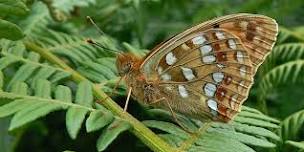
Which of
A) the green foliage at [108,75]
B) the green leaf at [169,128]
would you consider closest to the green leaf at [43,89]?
the green foliage at [108,75]

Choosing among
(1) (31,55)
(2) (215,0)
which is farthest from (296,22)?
(1) (31,55)

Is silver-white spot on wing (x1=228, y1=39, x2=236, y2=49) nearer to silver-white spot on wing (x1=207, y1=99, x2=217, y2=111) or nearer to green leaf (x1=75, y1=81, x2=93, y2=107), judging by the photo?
silver-white spot on wing (x1=207, y1=99, x2=217, y2=111)

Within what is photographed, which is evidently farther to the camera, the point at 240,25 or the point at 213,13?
the point at 213,13

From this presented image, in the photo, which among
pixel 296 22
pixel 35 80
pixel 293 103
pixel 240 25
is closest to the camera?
pixel 35 80

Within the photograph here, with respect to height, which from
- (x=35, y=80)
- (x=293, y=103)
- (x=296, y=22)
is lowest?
(x=293, y=103)

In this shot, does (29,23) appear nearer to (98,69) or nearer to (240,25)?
(98,69)

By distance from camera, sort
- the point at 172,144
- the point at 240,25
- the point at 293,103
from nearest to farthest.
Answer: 1. the point at 172,144
2. the point at 240,25
3. the point at 293,103

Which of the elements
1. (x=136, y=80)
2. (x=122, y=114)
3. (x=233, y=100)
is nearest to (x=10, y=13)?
(x=122, y=114)

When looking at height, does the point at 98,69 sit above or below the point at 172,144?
above
